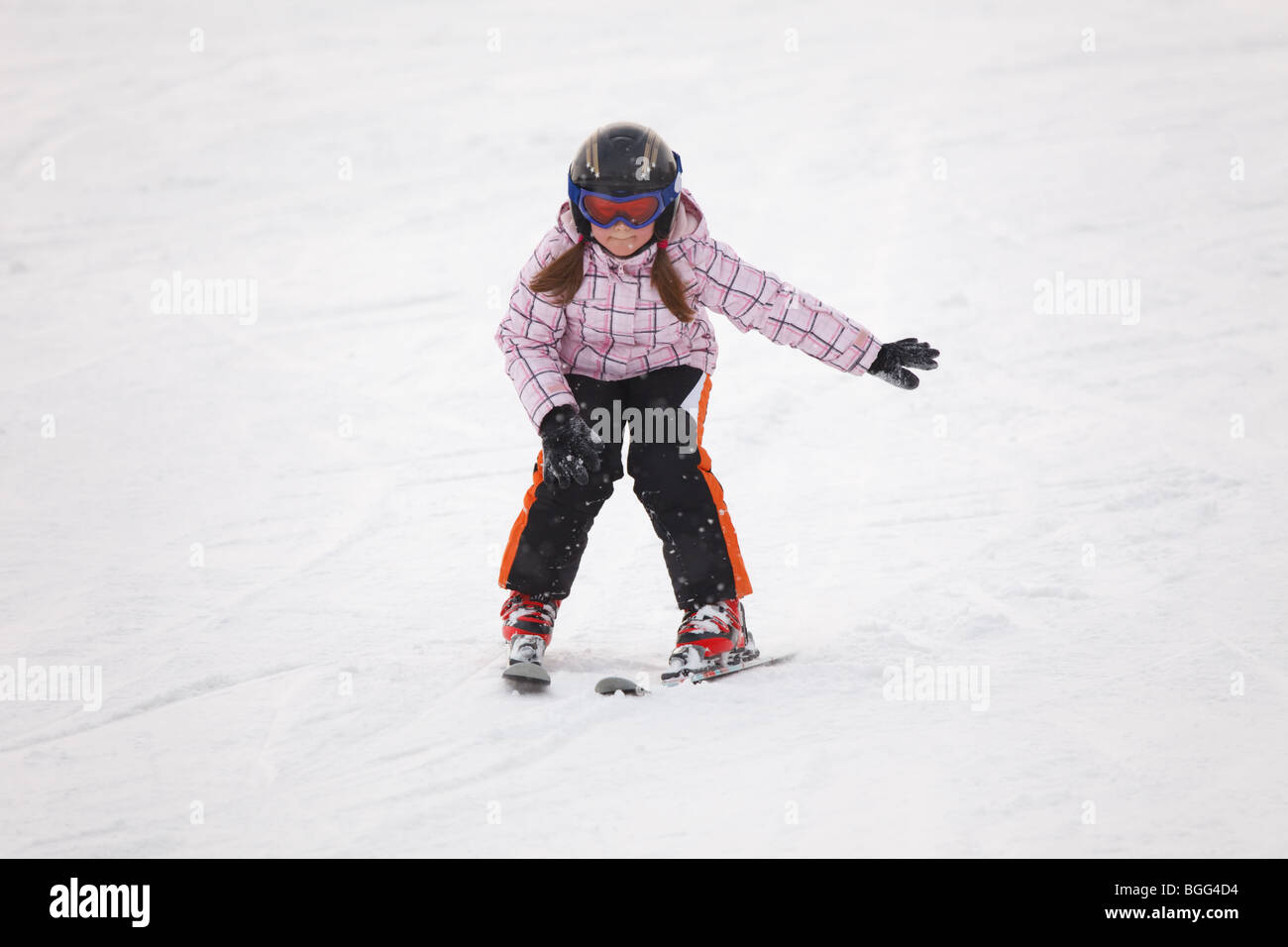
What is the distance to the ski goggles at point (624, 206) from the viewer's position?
3.28m

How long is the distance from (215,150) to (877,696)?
9183 millimetres

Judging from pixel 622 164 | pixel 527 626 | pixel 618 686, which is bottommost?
pixel 618 686

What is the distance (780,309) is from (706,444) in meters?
2.50

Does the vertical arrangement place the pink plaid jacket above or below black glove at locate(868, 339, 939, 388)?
above

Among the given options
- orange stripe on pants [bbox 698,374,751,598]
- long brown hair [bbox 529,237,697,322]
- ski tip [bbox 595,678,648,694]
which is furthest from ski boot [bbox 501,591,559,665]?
long brown hair [bbox 529,237,697,322]

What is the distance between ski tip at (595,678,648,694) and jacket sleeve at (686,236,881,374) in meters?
1.04

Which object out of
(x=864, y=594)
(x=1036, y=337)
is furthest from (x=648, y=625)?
(x=1036, y=337)

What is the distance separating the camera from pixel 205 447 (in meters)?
5.97

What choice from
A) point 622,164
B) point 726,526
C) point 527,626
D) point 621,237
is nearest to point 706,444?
point 726,526

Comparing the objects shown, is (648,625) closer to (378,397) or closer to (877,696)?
(877,696)

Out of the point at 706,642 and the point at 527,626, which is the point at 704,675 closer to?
the point at 706,642

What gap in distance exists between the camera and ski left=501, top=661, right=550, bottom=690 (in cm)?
338

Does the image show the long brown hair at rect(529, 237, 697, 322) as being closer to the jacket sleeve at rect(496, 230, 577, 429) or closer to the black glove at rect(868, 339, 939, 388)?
the jacket sleeve at rect(496, 230, 577, 429)

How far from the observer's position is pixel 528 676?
338 cm
